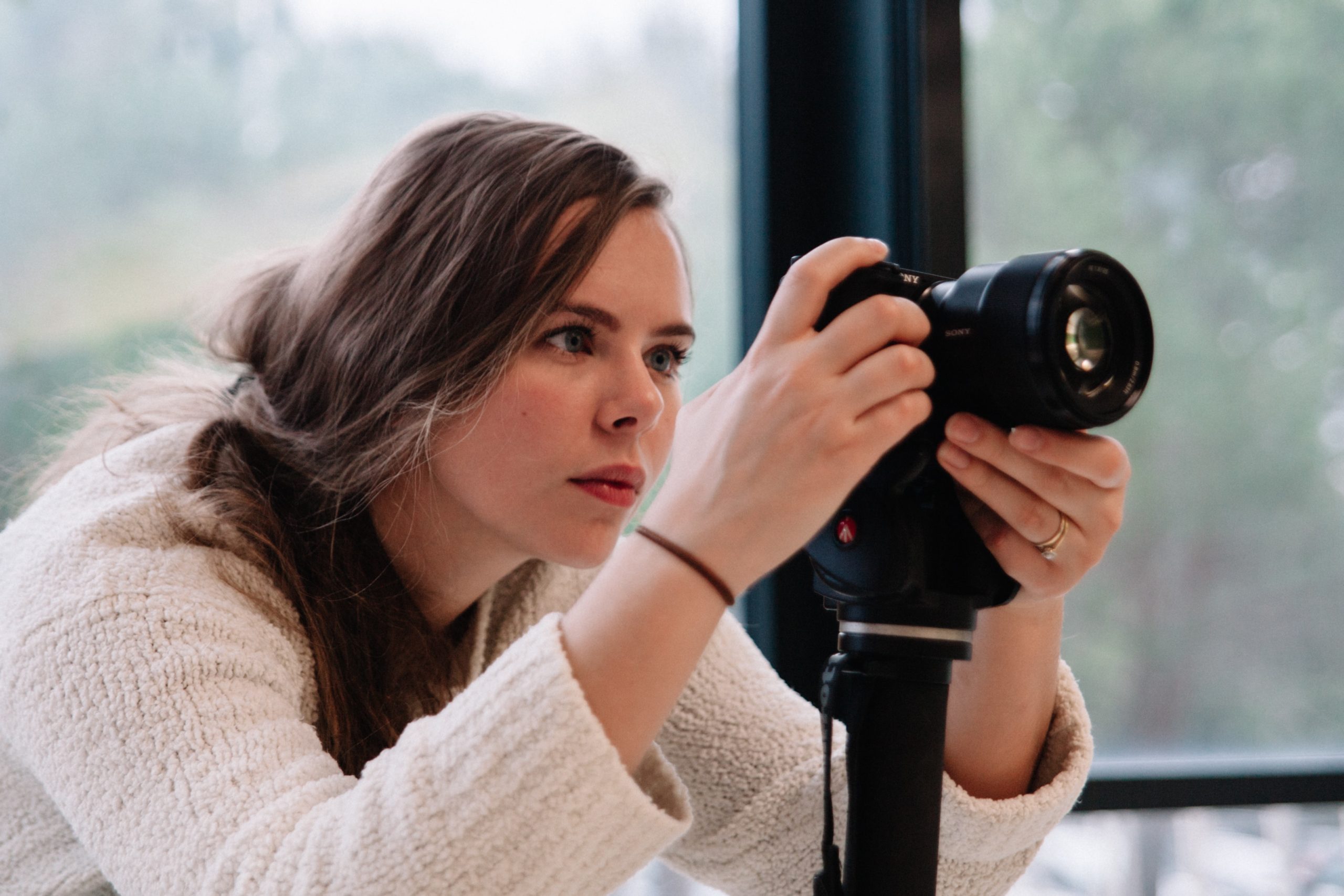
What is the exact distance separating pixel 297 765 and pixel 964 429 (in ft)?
1.32

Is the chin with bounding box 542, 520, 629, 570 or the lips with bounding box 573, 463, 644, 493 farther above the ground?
the lips with bounding box 573, 463, 644, 493

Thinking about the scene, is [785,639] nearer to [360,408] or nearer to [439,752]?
[360,408]

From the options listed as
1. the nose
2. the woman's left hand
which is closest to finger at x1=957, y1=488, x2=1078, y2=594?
the woman's left hand

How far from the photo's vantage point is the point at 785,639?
1169mm

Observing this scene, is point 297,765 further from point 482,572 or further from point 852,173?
point 852,173

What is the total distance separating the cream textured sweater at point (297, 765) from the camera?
502 millimetres

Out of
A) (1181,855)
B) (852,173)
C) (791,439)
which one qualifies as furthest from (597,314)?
(1181,855)

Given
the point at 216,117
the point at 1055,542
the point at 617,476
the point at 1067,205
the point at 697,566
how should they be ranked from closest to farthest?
the point at 697,566 < the point at 1055,542 < the point at 617,476 < the point at 216,117 < the point at 1067,205

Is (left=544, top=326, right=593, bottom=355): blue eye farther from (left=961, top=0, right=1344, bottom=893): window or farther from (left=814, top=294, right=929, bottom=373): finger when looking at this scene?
(left=961, top=0, right=1344, bottom=893): window

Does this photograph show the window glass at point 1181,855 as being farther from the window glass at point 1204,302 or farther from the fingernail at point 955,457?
the fingernail at point 955,457

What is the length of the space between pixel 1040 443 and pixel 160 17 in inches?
38.0

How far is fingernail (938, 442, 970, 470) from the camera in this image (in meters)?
0.59

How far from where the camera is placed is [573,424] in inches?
28.4

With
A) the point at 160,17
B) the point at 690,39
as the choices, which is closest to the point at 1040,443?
the point at 690,39
